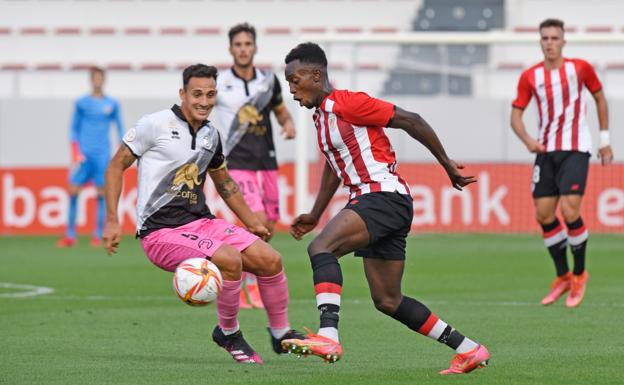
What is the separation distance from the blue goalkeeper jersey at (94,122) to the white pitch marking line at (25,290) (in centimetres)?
599

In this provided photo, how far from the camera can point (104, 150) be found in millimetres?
19094

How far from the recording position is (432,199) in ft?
68.6

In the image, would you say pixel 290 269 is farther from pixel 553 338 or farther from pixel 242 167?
pixel 553 338

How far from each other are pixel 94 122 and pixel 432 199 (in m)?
5.56

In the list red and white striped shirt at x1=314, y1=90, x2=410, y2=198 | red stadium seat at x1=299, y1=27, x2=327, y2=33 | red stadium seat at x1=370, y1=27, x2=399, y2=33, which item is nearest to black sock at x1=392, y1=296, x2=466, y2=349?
red and white striped shirt at x1=314, y1=90, x2=410, y2=198

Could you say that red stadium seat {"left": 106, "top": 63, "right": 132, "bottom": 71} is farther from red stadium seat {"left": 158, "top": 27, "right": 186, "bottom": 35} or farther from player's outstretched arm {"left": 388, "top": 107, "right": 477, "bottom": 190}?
player's outstretched arm {"left": 388, "top": 107, "right": 477, "bottom": 190}

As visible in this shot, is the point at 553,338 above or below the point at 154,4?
below

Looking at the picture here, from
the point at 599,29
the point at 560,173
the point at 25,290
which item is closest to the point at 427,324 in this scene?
the point at 560,173

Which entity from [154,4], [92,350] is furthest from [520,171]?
[92,350]

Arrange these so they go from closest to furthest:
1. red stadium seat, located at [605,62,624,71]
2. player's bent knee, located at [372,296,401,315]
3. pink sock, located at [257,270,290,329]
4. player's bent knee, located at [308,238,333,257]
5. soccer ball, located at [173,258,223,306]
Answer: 1. player's bent knee, located at [308,238,333,257]
2. player's bent knee, located at [372,296,401,315]
3. soccer ball, located at [173,258,223,306]
4. pink sock, located at [257,270,290,329]
5. red stadium seat, located at [605,62,624,71]

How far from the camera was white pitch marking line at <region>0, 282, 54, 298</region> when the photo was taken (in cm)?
1191

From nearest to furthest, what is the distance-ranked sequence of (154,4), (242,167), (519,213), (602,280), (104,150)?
(242,167) < (602,280) < (104,150) < (519,213) < (154,4)

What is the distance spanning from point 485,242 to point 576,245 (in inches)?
325

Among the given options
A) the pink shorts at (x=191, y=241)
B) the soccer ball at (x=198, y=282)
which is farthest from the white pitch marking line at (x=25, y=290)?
the soccer ball at (x=198, y=282)
